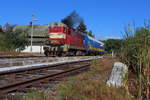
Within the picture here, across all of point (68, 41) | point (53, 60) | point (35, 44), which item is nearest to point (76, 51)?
point (68, 41)

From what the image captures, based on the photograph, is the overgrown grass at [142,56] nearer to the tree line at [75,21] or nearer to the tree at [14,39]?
the tree at [14,39]

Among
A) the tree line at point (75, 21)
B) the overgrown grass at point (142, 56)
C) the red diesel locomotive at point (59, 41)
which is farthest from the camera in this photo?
the tree line at point (75, 21)

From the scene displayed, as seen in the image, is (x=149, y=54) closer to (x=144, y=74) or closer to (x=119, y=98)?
(x=144, y=74)

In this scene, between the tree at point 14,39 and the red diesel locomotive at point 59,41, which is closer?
the red diesel locomotive at point 59,41

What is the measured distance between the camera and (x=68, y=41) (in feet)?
65.0

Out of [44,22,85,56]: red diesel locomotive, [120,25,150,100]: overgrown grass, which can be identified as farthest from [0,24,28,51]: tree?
[120,25,150,100]: overgrown grass

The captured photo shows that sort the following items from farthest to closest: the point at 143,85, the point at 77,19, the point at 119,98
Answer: the point at 77,19 → the point at 143,85 → the point at 119,98

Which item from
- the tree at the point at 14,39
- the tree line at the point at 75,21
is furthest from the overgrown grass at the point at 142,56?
the tree line at the point at 75,21

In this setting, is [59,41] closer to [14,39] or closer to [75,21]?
[14,39]

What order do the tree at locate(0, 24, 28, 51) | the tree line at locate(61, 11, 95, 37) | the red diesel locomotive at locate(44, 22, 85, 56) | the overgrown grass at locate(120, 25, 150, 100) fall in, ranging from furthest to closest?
1. the tree line at locate(61, 11, 95, 37)
2. the tree at locate(0, 24, 28, 51)
3. the red diesel locomotive at locate(44, 22, 85, 56)
4. the overgrown grass at locate(120, 25, 150, 100)

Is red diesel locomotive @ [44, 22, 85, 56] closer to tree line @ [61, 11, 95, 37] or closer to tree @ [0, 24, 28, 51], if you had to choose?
tree @ [0, 24, 28, 51]

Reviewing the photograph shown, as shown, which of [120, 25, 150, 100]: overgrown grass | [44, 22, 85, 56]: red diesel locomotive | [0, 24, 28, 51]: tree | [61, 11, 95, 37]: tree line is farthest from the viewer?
[61, 11, 95, 37]: tree line

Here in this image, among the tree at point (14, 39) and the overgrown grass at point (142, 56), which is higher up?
the tree at point (14, 39)

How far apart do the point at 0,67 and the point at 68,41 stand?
35.5 feet
